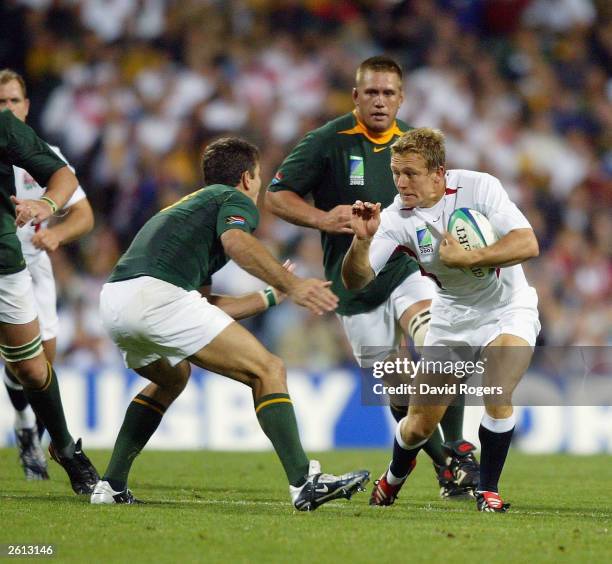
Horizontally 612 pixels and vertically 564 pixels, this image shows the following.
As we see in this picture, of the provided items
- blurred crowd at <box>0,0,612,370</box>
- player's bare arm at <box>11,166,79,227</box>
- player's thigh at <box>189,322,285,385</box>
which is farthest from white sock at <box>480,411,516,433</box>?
blurred crowd at <box>0,0,612,370</box>

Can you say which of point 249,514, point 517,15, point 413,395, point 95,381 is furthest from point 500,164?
point 249,514

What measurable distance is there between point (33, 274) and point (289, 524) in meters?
4.21

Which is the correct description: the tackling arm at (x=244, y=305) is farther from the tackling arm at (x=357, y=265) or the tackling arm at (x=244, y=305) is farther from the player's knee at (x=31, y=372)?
the player's knee at (x=31, y=372)

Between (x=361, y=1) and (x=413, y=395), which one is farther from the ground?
(x=361, y=1)

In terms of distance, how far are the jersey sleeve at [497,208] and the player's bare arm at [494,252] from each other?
0.44 feet

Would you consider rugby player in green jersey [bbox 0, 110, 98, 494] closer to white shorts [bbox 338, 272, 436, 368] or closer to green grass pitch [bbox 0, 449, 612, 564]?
green grass pitch [bbox 0, 449, 612, 564]

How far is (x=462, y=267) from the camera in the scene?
612 centimetres

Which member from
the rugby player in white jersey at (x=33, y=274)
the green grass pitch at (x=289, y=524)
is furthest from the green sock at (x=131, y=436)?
the rugby player in white jersey at (x=33, y=274)

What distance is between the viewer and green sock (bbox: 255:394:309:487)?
6.06 meters

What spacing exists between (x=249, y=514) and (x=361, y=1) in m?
12.1

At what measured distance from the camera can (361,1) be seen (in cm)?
1698

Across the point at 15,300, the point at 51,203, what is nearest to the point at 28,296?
the point at 15,300

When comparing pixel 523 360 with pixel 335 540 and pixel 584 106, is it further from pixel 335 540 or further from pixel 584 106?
pixel 584 106

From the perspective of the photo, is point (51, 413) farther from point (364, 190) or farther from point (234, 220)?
point (364, 190)
